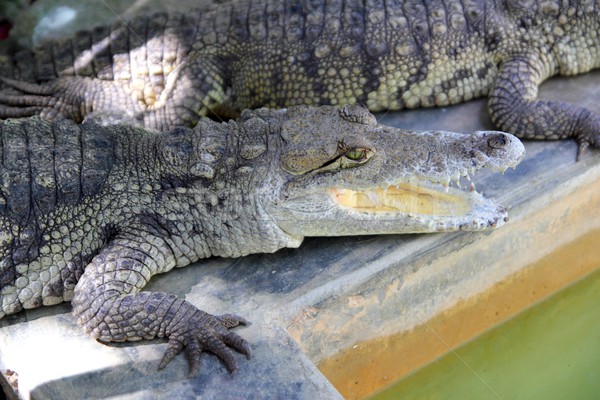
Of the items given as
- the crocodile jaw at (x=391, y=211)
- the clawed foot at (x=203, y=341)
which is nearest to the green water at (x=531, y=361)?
the crocodile jaw at (x=391, y=211)

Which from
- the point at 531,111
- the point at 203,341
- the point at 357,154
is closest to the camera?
the point at 203,341

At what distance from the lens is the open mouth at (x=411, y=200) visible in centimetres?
324

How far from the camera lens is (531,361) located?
3773 mm

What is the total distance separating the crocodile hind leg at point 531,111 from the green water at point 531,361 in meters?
0.81

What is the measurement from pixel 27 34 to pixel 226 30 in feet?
5.63

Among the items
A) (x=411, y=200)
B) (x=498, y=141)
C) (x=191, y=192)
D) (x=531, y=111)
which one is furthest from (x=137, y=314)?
(x=531, y=111)

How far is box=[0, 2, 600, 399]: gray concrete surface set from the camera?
8.85ft

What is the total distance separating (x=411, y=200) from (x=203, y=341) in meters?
1.09

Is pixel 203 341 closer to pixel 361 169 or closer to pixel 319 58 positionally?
pixel 361 169

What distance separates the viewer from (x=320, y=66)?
4094 mm

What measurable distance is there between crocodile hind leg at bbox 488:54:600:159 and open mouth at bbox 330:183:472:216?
2.77 feet

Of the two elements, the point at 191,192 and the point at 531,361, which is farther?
the point at 531,361

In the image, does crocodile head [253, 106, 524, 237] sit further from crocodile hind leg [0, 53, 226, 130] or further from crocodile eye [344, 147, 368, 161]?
crocodile hind leg [0, 53, 226, 130]

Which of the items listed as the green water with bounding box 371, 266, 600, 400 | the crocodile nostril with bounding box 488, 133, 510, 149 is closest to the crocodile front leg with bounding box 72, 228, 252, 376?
the green water with bounding box 371, 266, 600, 400
